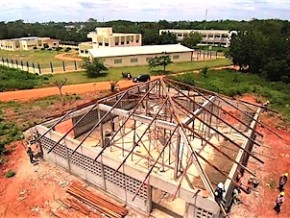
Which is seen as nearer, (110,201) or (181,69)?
(110,201)

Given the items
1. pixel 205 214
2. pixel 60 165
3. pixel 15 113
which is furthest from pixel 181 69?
pixel 205 214

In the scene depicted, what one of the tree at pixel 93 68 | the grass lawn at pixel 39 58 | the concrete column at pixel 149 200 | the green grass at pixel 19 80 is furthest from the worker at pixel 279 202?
the grass lawn at pixel 39 58

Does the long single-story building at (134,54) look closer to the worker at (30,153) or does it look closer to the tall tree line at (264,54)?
the tall tree line at (264,54)

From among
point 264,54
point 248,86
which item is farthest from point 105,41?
point 248,86

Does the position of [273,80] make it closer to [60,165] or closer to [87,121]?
[87,121]

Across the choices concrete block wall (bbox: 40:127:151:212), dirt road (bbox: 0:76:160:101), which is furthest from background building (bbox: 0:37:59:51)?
concrete block wall (bbox: 40:127:151:212)

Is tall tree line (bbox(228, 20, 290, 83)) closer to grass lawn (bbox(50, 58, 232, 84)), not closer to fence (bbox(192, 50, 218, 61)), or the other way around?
grass lawn (bbox(50, 58, 232, 84))
